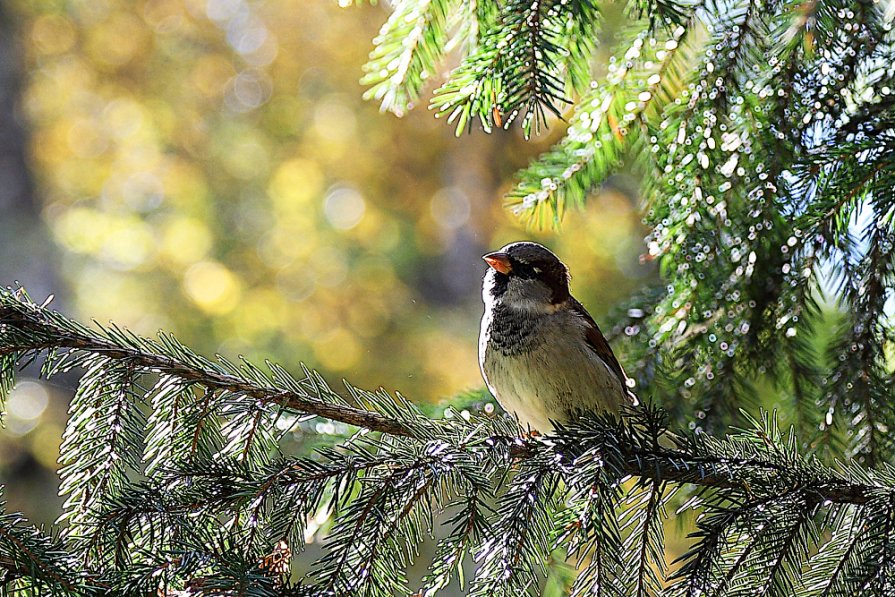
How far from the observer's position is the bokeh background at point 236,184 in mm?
5480

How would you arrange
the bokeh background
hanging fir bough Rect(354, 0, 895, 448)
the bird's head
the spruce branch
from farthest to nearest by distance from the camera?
the bokeh background < the bird's head < hanging fir bough Rect(354, 0, 895, 448) < the spruce branch

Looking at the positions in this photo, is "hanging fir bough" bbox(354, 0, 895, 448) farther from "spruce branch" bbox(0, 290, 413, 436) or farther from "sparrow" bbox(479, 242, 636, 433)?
"spruce branch" bbox(0, 290, 413, 436)

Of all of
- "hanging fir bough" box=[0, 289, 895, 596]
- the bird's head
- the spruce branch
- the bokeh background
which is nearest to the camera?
"hanging fir bough" box=[0, 289, 895, 596]

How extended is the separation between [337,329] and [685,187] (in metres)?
4.19

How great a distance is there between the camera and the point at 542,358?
63.3 inches

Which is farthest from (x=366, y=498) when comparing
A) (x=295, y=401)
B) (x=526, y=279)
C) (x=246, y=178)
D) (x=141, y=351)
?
(x=246, y=178)

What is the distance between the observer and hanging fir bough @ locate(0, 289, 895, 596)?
82 cm

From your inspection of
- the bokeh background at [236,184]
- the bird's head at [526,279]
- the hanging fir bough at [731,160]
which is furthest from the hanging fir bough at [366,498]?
the bokeh background at [236,184]

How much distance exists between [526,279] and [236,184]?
480cm

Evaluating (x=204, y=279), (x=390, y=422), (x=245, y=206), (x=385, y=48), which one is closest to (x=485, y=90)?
(x=385, y=48)

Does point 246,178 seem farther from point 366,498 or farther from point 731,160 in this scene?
point 366,498

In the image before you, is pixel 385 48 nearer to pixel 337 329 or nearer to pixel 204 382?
pixel 204 382

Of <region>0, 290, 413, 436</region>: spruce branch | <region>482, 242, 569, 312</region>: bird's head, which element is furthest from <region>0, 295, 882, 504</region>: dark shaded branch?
<region>482, 242, 569, 312</region>: bird's head

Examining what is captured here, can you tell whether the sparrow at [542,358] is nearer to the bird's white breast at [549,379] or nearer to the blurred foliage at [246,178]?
the bird's white breast at [549,379]
